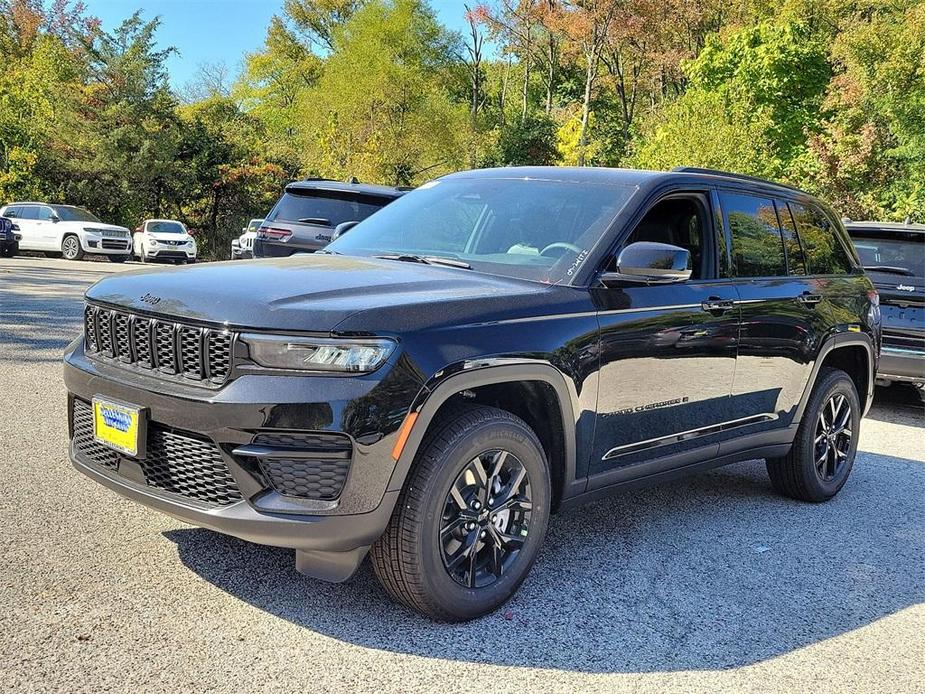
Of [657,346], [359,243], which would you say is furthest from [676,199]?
[359,243]

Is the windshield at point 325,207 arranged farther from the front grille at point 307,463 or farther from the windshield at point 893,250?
the front grille at point 307,463

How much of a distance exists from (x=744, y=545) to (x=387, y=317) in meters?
2.57

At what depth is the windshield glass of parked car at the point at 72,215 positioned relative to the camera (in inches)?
1040

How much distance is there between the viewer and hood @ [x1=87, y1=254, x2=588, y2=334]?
3084 millimetres

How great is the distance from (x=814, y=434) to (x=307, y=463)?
3.56 metres

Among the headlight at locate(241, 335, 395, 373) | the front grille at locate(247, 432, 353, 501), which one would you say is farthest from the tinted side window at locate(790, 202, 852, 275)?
the front grille at locate(247, 432, 353, 501)

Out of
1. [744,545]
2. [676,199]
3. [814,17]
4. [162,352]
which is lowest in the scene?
[744,545]

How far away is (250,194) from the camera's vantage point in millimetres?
38406

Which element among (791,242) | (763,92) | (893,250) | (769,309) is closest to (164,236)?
(763,92)

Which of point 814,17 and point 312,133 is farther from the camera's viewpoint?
point 312,133

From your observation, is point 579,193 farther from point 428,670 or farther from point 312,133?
point 312,133

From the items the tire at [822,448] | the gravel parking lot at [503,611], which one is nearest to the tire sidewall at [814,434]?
the tire at [822,448]

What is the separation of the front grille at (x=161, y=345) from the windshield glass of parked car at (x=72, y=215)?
25.1 metres

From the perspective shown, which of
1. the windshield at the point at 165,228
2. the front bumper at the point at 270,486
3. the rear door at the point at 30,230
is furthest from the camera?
the windshield at the point at 165,228
